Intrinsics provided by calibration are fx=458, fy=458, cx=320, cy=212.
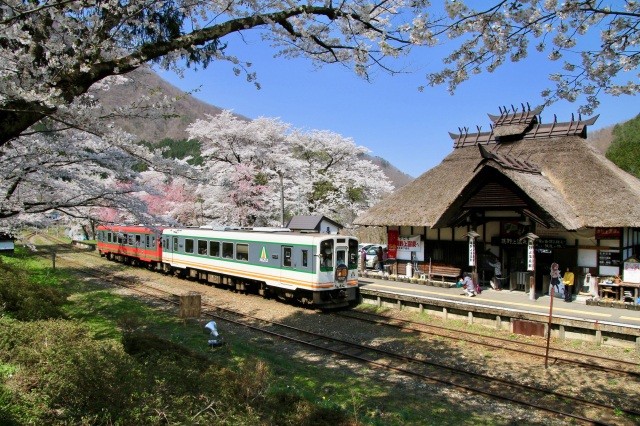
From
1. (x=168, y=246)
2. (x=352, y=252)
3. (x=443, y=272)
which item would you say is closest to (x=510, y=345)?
(x=352, y=252)

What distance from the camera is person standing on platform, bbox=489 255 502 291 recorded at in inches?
715

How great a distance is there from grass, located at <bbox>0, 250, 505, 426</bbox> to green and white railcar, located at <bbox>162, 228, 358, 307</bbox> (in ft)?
12.3

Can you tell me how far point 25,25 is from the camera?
465 cm

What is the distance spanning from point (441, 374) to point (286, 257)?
7.55 m

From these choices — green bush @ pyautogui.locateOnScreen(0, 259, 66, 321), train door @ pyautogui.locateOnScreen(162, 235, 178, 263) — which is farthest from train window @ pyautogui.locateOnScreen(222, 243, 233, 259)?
green bush @ pyautogui.locateOnScreen(0, 259, 66, 321)

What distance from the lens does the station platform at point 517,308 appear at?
40.1 feet

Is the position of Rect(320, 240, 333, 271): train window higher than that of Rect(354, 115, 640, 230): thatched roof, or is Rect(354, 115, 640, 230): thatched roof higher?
Rect(354, 115, 640, 230): thatched roof

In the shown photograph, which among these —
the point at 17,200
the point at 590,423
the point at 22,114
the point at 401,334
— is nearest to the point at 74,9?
the point at 22,114

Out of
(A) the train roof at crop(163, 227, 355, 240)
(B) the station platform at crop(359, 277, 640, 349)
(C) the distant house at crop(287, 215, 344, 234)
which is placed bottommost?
(B) the station platform at crop(359, 277, 640, 349)

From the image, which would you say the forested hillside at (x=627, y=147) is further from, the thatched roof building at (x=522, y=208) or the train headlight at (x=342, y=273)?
the train headlight at (x=342, y=273)

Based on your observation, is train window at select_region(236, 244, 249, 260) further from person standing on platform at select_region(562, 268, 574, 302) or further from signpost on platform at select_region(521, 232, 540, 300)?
person standing on platform at select_region(562, 268, 574, 302)

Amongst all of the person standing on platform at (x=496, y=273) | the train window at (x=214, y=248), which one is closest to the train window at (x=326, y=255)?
the train window at (x=214, y=248)

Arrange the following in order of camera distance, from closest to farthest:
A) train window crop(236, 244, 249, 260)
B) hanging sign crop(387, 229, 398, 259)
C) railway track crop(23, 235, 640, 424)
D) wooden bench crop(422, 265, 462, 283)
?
railway track crop(23, 235, 640, 424) → train window crop(236, 244, 249, 260) → wooden bench crop(422, 265, 462, 283) → hanging sign crop(387, 229, 398, 259)

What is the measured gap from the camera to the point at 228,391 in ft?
18.7
